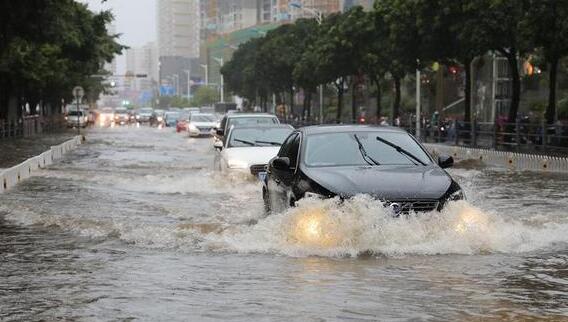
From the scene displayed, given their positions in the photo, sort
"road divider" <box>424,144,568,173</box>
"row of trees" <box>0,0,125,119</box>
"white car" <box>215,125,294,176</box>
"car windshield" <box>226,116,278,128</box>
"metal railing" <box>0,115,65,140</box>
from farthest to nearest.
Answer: "metal railing" <box>0,115,65,140</box>
"row of trees" <box>0,0,125,119</box>
"car windshield" <box>226,116,278,128</box>
"road divider" <box>424,144,568,173</box>
"white car" <box>215,125,294,176</box>

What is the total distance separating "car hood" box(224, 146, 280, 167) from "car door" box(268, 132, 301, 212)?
5900mm

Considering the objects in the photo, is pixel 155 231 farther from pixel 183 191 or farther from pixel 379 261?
pixel 183 191

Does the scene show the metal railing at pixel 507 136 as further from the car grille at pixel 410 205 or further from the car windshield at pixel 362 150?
the car grille at pixel 410 205

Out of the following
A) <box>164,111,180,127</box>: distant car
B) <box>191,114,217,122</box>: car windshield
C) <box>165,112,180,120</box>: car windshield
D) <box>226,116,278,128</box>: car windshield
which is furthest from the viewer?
<box>165,112,180,120</box>: car windshield

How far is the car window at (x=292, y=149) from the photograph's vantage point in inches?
472

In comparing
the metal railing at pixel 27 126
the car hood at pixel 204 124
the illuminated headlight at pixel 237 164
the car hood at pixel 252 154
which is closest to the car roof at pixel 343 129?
the car hood at pixel 252 154

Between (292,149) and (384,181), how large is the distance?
228 cm

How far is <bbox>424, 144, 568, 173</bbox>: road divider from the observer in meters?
26.2

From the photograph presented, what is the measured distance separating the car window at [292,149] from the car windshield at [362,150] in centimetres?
21

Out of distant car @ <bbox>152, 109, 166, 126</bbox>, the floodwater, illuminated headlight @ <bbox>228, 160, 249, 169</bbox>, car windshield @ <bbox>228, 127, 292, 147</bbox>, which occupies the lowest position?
distant car @ <bbox>152, 109, 166, 126</bbox>

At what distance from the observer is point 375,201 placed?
32.8ft

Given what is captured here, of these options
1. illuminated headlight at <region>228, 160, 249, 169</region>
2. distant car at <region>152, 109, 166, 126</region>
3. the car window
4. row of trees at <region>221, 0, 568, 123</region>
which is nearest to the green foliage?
distant car at <region>152, 109, 166, 126</region>

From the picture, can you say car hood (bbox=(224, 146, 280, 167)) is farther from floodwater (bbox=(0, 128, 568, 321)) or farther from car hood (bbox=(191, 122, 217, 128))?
car hood (bbox=(191, 122, 217, 128))

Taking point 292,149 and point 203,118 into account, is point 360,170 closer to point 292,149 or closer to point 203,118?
point 292,149
